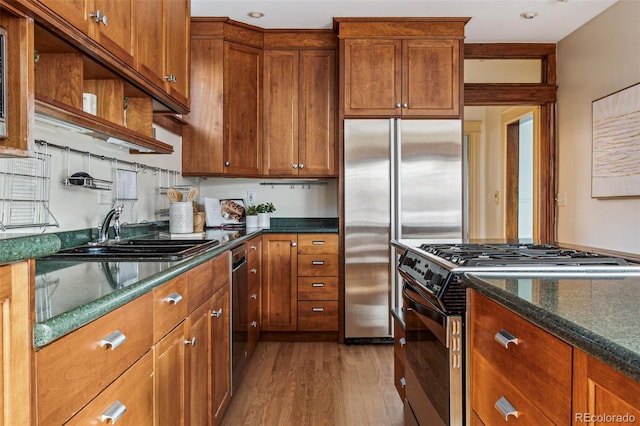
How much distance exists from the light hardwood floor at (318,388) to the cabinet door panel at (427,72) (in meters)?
1.90

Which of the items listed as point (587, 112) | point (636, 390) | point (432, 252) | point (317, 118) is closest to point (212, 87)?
point (317, 118)

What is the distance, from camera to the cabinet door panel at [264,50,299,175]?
12.5 feet

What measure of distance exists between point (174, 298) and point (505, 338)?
99 centimetres

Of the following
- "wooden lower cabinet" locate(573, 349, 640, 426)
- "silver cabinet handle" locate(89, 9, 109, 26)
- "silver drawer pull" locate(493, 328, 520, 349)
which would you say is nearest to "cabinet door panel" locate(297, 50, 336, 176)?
"silver cabinet handle" locate(89, 9, 109, 26)

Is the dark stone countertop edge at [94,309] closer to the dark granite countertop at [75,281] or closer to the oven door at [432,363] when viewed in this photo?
the dark granite countertop at [75,281]

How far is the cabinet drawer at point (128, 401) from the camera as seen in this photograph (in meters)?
0.94

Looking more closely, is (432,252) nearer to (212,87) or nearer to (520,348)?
(520,348)

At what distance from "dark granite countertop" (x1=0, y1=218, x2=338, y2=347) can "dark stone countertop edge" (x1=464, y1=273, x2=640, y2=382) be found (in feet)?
2.71

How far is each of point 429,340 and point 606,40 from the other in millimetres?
3004

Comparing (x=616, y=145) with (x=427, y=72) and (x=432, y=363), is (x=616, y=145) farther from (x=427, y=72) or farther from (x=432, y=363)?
(x=432, y=363)

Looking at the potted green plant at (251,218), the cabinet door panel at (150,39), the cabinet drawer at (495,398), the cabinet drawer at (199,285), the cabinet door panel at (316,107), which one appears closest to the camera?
the cabinet drawer at (495,398)

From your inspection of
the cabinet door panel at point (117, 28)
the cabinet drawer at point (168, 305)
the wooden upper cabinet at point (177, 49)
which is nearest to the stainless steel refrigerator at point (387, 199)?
the wooden upper cabinet at point (177, 49)

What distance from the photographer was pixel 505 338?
3.36 ft

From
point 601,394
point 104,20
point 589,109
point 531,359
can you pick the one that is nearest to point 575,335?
point 601,394
